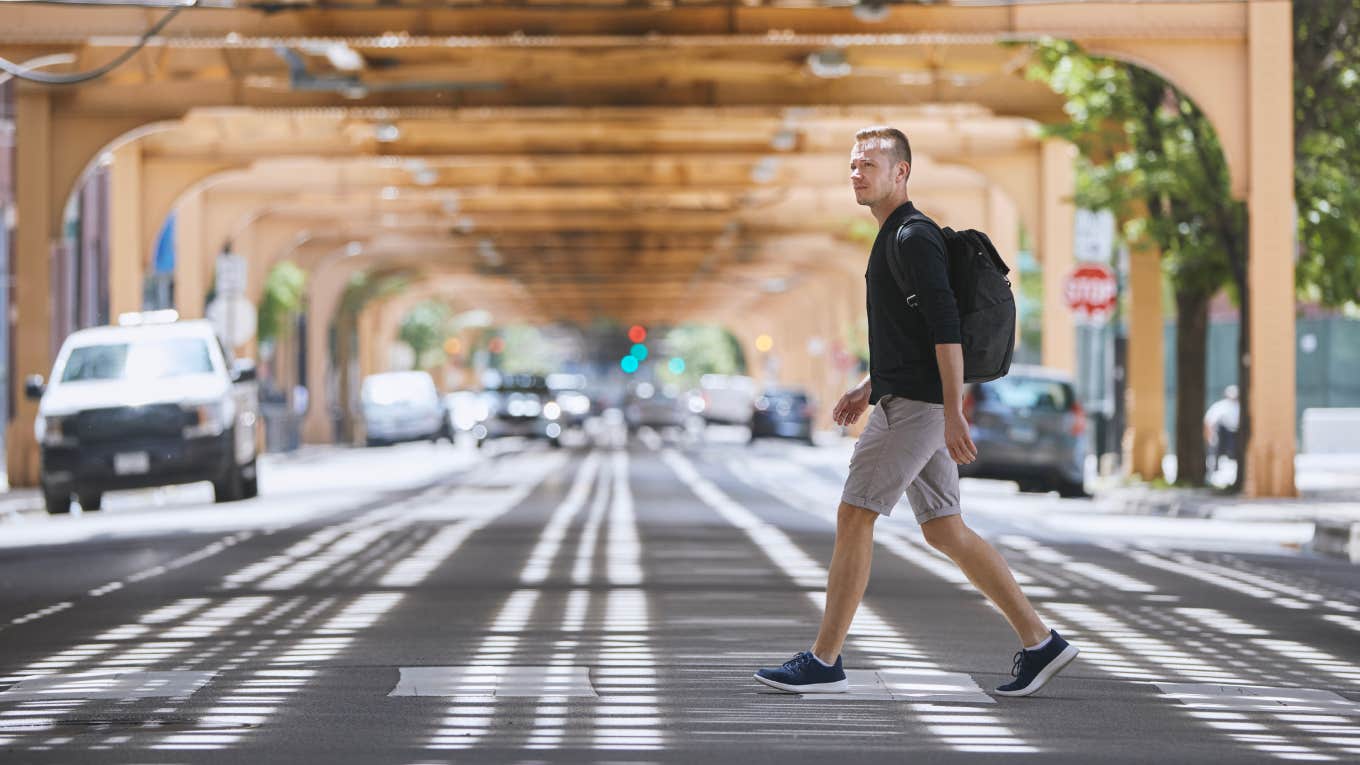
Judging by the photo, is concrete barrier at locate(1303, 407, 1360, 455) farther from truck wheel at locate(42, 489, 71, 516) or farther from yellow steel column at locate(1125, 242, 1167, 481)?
truck wheel at locate(42, 489, 71, 516)

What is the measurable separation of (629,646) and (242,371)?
54.2ft

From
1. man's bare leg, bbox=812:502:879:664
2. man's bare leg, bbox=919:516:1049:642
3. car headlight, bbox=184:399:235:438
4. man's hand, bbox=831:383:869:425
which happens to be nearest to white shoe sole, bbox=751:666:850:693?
man's bare leg, bbox=812:502:879:664

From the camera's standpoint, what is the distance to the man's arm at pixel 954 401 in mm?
7918

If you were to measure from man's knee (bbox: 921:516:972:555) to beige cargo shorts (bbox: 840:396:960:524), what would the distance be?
24mm

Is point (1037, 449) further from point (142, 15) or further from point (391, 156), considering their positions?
point (391, 156)

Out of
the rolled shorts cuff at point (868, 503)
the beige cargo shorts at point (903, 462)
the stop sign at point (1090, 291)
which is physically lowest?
the rolled shorts cuff at point (868, 503)

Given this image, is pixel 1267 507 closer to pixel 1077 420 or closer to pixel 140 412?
pixel 1077 420

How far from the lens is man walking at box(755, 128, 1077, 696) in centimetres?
815

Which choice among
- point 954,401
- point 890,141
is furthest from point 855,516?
point 890,141

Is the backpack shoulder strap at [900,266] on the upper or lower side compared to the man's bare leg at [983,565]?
upper

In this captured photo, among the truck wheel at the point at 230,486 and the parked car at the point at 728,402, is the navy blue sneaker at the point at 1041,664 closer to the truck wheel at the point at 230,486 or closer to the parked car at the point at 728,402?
the truck wheel at the point at 230,486

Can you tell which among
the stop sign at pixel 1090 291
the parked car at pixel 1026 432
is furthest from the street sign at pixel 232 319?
the parked car at pixel 1026 432

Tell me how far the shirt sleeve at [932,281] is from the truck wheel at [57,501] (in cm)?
1842

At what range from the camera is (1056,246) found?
39.1m
